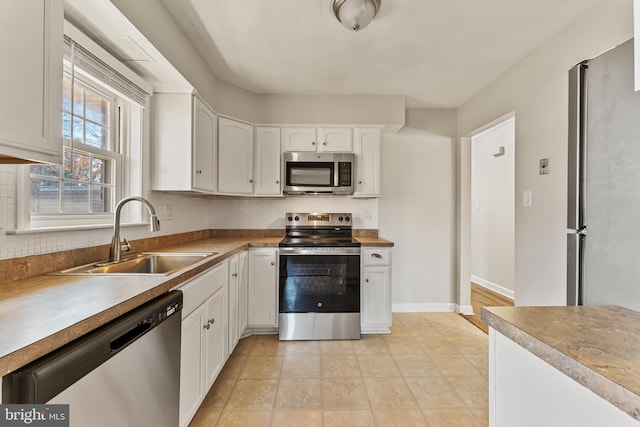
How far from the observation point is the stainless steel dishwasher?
0.67m

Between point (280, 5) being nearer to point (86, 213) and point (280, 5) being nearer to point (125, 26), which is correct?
point (125, 26)

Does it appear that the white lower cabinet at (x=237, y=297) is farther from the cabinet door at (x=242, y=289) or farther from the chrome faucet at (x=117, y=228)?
the chrome faucet at (x=117, y=228)

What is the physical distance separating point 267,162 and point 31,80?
215 cm

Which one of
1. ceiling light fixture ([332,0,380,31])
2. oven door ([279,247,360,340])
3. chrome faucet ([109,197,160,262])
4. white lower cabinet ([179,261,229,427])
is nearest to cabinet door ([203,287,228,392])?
white lower cabinet ([179,261,229,427])

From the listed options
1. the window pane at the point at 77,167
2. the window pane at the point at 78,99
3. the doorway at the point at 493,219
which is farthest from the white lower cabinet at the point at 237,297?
the doorway at the point at 493,219

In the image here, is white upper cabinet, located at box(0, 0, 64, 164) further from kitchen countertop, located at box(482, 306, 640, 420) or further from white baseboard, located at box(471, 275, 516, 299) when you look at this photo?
white baseboard, located at box(471, 275, 516, 299)

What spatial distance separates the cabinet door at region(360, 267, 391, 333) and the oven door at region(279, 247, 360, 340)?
0.12 meters

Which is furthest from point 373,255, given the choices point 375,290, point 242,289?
point 242,289

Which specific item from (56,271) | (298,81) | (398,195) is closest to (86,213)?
(56,271)

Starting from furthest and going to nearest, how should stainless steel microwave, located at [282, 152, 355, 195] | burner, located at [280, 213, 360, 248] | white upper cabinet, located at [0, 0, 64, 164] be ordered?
1. burner, located at [280, 213, 360, 248]
2. stainless steel microwave, located at [282, 152, 355, 195]
3. white upper cabinet, located at [0, 0, 64, 164]

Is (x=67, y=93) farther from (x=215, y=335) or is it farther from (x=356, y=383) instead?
(x=356, y=383)

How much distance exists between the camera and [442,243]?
11.2ft

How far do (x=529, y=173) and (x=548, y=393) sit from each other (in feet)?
6.44

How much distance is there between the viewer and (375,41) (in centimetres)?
213
